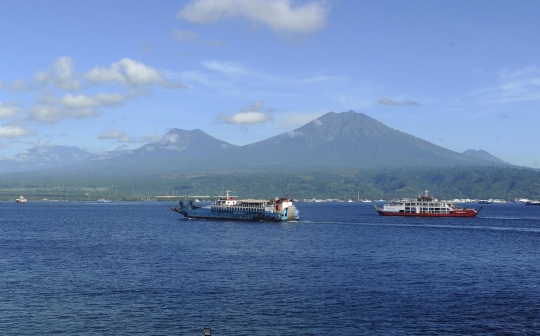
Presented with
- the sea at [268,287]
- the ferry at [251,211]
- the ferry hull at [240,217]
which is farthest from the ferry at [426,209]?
the sea at [268,287]

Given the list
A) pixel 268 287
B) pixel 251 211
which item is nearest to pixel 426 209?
pixel 251 211

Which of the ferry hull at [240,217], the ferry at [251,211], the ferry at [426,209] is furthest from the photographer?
the ferry at [426,209]

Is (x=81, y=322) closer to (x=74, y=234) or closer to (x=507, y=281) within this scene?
→ (x=507, y=281)

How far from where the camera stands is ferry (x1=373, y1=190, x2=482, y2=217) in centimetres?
17850

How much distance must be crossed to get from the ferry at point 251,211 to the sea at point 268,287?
167 ft

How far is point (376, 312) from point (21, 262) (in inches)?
1832

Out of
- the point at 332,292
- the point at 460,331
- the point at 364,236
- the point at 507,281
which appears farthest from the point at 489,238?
the point at 460,331

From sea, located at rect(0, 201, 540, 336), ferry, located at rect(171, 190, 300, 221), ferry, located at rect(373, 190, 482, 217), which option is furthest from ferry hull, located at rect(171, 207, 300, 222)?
sea, located at rect(0, 201, 540, 336)

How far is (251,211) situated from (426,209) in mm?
63511

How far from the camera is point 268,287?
2127 inches

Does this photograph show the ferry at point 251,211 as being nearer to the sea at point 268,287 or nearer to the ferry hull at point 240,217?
the ferry hull at point 240,217

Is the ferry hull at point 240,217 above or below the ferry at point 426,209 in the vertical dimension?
below

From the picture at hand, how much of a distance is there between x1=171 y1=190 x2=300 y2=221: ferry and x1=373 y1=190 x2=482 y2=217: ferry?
46.4m

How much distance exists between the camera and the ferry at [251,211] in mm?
148625
